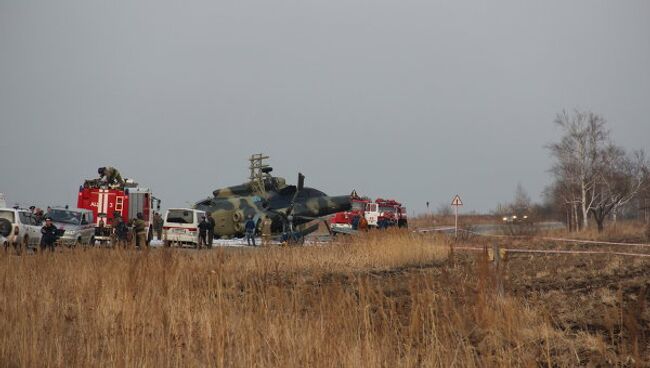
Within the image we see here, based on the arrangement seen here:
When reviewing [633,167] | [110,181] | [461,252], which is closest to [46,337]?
[461,252]

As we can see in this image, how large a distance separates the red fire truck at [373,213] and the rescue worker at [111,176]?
13.3 meters

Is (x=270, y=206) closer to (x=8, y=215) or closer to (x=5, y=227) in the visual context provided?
(x=8, y=215)

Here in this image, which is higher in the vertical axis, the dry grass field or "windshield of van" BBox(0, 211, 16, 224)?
"windshield of van" BBox(0, 211, 16, 224)

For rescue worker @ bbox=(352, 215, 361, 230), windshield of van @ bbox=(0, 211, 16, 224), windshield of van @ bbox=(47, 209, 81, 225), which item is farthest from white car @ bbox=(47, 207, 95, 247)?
rescue worker @ bbox=(352, 215, 361, 230)

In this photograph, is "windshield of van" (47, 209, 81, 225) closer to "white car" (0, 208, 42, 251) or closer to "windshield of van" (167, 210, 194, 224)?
"white car" (0, 208, 42, 251)

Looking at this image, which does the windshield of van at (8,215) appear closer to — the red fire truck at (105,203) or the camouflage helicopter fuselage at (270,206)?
the red fire truck at (105,203)

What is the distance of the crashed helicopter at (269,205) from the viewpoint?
33.6m

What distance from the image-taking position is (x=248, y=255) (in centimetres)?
1524

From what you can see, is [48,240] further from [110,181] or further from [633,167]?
[633,167]

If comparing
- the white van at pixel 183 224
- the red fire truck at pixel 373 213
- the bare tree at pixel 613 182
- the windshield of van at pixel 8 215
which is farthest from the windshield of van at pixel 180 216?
the bare tree at pixel 613 182

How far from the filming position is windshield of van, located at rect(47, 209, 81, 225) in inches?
1037

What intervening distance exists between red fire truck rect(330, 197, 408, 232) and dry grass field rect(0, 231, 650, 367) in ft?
91.0

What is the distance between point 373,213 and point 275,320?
3609 centimetres

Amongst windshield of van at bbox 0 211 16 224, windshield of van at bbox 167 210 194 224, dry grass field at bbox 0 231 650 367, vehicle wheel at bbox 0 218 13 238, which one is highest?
windshield of van at bbox 167 210 194 224
